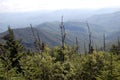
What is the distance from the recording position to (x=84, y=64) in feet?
140

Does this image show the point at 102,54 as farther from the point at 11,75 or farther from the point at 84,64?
the point at 11,75

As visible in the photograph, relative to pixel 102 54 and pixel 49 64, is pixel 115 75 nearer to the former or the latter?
pixel 49 64

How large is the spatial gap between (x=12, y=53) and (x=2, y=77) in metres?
13.2

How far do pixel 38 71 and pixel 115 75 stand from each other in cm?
1271

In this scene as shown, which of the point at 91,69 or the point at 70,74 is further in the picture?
the point at 91,69

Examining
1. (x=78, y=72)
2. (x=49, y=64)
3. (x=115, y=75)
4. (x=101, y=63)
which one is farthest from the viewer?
(x=101, y=63)

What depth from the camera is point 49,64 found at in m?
37.9

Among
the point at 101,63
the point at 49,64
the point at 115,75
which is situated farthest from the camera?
the point at 101,63

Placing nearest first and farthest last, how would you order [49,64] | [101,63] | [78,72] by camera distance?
[49,64] → [78,72] → [101,63]

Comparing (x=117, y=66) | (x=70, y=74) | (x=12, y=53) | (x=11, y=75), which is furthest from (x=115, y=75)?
(x=12, y=53)

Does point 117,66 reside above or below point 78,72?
above

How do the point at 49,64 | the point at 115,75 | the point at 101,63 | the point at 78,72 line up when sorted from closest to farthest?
1. the point at 115,75
2. the point at 49,64
3. the point at 78,72
4. the point at 101,63

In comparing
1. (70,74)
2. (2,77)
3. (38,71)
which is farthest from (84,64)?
(2,77)

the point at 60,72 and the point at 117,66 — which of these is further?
the point at 60,72
